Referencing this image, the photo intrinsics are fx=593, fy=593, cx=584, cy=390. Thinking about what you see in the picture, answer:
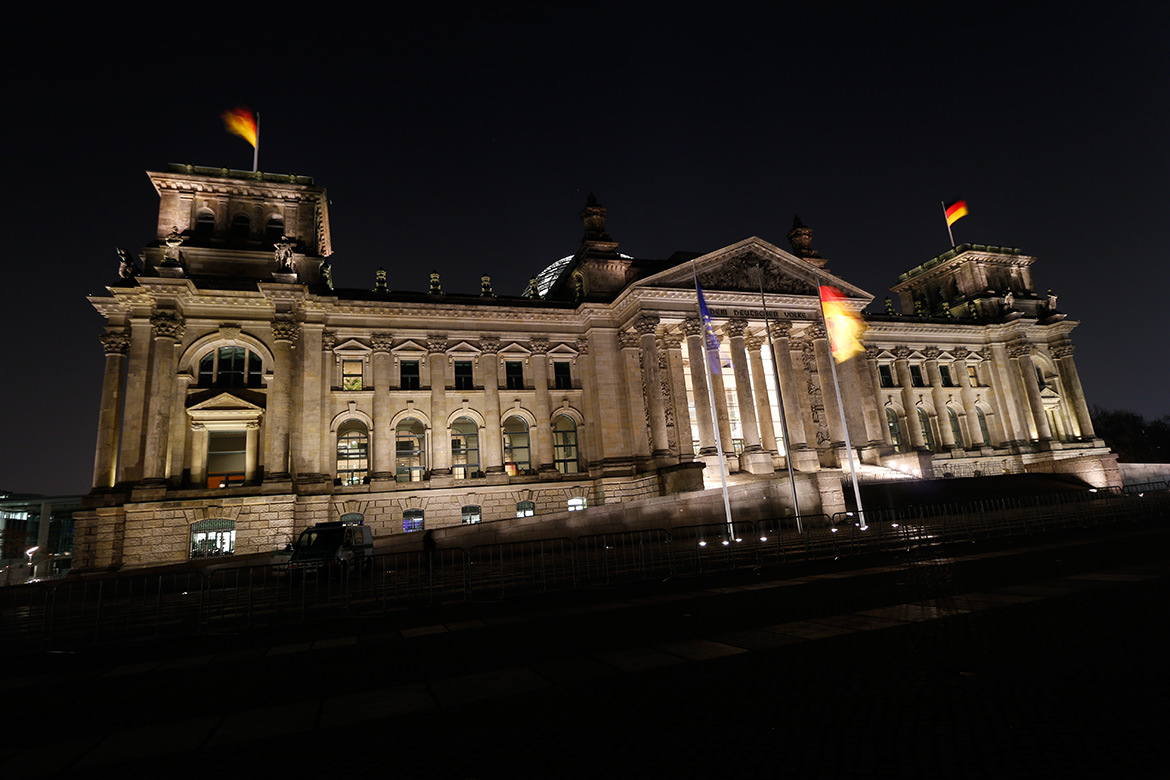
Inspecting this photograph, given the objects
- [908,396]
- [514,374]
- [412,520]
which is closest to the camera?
[412,520]

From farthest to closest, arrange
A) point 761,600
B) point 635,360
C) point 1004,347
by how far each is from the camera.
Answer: point 1004,347
point 635,360
point 761,600

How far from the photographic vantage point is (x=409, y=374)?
40.8 metres

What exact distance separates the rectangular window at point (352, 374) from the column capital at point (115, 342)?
38.8 feet

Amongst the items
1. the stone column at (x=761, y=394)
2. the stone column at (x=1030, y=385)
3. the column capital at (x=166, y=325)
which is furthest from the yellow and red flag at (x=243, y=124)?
the stone column at (x=1030, y=385)

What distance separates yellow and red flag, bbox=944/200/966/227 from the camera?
5925 cm

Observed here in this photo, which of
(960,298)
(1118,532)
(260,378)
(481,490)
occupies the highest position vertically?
(960,298)

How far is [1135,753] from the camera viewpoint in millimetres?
3654

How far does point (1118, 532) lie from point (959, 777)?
2151 cm

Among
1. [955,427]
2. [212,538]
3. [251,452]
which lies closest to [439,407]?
[251,452]

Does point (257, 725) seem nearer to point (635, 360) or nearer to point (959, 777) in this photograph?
point (959, 777)

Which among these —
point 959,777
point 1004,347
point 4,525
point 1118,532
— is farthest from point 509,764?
point 4,525

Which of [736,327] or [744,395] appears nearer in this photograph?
[744,395]

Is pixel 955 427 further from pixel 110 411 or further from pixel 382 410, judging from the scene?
pixel 110 411

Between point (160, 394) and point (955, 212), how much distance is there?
68871mm
